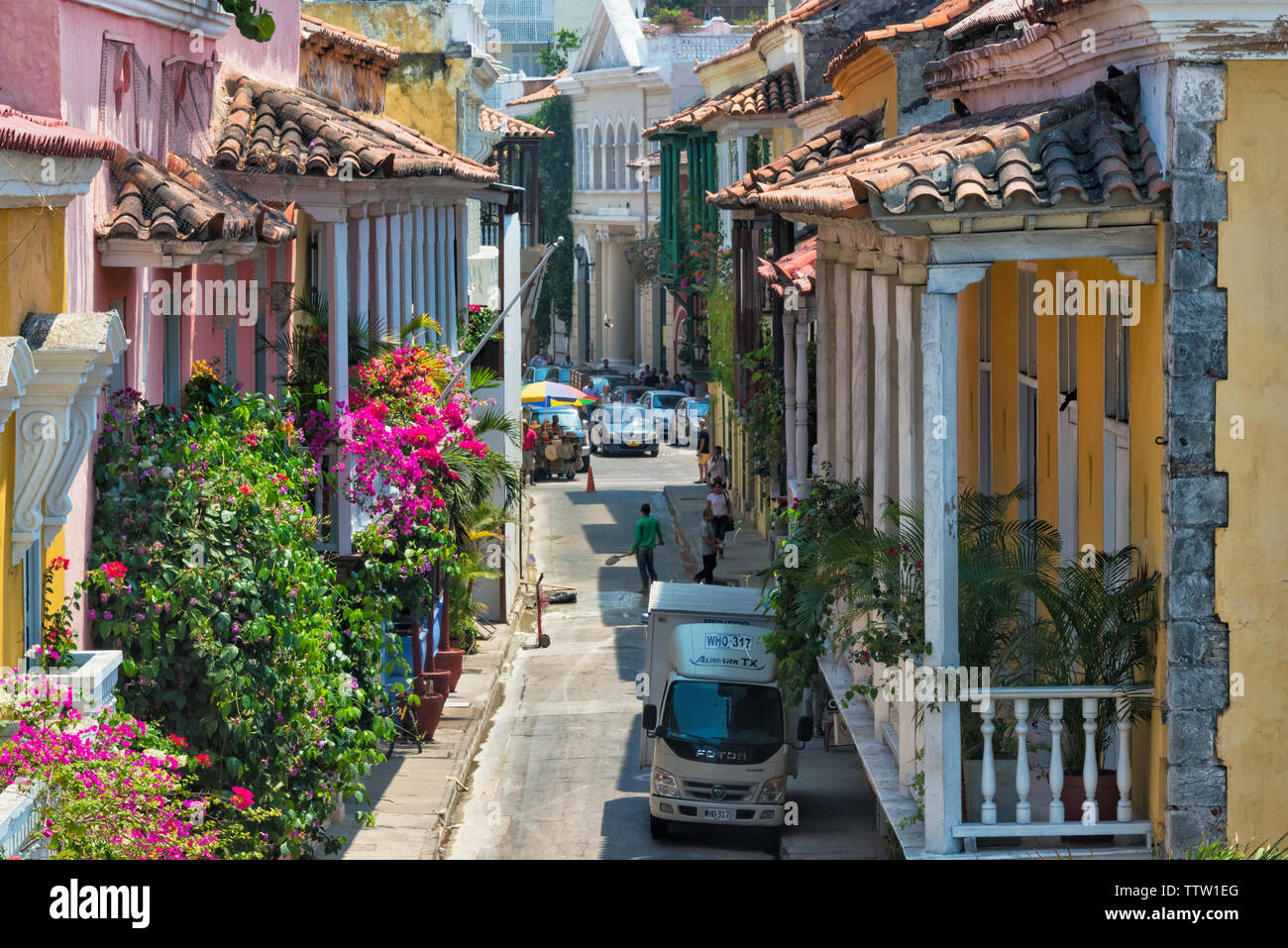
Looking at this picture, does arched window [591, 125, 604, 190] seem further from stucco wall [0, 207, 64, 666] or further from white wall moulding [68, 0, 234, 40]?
stucco wall [0, 207, 64, 666]

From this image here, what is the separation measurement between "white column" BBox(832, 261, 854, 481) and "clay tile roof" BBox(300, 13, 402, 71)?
23.9ft

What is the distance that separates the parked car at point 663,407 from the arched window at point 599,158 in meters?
14.6

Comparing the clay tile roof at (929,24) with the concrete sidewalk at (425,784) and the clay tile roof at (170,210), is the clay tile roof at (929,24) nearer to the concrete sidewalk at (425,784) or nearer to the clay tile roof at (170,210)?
the clay tile roof at (170,210)

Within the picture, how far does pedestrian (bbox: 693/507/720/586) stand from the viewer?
30.7 meters

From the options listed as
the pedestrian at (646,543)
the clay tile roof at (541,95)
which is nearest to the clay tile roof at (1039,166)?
the pedestrian at (646,543)

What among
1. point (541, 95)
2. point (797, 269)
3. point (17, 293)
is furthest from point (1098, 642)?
point (541, 95)

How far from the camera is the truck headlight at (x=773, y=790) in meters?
17.5

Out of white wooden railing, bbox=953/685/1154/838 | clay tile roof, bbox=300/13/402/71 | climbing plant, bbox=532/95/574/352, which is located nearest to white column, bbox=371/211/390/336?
clay tile roof, bbox=300/13/402/71

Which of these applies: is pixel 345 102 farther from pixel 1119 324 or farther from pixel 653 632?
pixel 1119 324

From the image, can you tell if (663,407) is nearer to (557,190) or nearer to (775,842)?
(557,190)

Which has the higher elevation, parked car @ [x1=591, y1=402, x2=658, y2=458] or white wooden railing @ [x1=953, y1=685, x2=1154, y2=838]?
parked car @ [x1=591, y1=402, x2=658, y2=458]

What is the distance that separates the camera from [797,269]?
70.8ft
